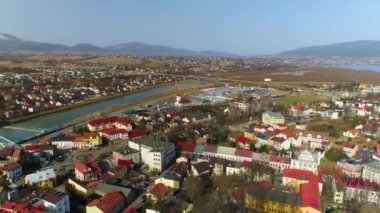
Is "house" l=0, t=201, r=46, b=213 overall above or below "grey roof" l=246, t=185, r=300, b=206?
below

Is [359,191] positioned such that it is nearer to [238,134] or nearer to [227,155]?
[227,155]

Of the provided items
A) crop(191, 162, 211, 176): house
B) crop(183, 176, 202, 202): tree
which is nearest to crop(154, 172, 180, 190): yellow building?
crop(183, 176, 202, 202): tree

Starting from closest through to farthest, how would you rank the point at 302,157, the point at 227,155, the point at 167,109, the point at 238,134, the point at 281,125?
the point at 302,157 → the point at 227,155 → the point at 238,134 → the point at 281,125 → the point at 167,109

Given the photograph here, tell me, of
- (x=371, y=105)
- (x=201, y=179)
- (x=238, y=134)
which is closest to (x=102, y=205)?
(x=201, y=179)

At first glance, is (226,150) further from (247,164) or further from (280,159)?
(280,159)

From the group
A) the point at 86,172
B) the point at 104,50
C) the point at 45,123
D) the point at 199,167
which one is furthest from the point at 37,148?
the point at 104,50

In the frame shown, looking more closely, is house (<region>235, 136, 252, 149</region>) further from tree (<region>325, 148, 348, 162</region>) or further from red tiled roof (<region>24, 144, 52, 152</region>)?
red tiled roof (<region>24, 144, 52, 152</region>)

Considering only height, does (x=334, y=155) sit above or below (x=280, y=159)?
below
